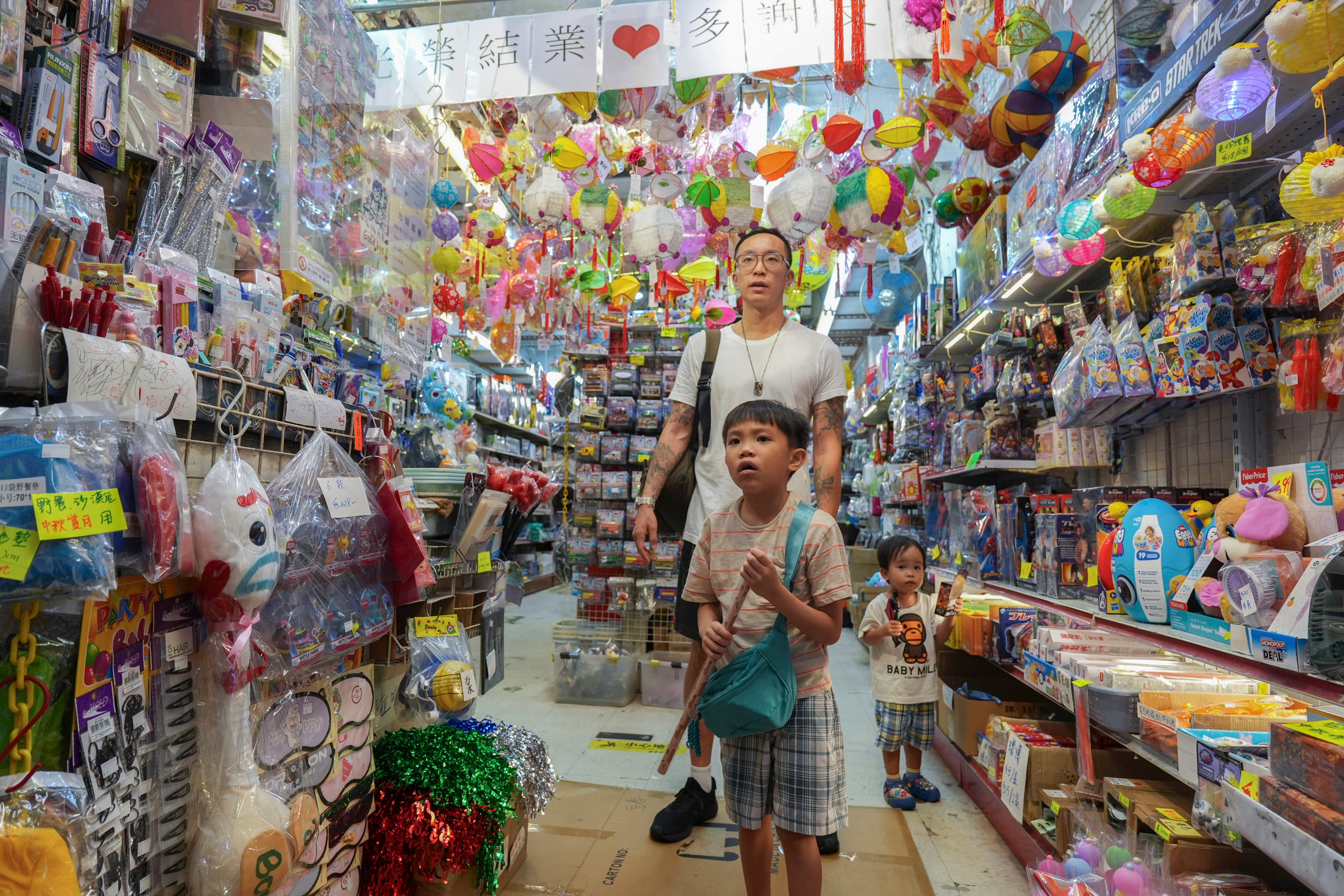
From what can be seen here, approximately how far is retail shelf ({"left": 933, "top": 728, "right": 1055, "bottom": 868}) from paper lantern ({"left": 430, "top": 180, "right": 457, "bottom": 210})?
3.48 meters

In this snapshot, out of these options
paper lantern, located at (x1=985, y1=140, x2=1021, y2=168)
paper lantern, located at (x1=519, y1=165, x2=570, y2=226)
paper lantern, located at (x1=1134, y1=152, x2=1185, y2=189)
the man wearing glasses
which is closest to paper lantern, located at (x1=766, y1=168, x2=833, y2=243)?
paper lantern, located at (x1=985, y1=140, x2=1021, y2=168)

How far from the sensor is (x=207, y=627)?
49.1 inches

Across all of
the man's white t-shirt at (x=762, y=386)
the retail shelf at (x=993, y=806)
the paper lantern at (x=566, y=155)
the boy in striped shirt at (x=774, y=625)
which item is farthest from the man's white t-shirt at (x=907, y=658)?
the paper lantern at (x=566, y=155)

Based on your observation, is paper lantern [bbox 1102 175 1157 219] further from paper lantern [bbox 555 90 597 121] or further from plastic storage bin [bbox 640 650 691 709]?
plastic storage bin [bbox 640 650 691 709]

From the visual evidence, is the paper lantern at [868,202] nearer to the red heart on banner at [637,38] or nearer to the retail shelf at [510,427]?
the red heart on banner at [637,38]

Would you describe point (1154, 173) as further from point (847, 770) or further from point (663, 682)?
point (663, 682)

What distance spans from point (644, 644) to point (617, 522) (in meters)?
0.81

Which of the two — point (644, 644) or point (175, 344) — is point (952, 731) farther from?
point (175, 344)

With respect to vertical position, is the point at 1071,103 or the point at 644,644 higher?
the point at 1071,103

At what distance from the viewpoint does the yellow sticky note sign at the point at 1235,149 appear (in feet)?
5.20

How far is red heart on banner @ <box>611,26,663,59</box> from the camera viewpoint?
274 centimetres

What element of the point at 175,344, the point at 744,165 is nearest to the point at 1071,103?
the point at 744,165

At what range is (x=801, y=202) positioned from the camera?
3.04m

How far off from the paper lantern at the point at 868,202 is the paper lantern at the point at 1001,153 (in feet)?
1.19
